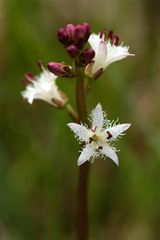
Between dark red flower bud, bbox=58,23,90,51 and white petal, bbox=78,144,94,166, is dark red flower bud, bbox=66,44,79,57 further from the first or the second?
white petal, bbox=78,144,94,166

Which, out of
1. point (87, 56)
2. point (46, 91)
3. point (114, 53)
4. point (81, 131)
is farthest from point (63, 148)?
point (87, 56)

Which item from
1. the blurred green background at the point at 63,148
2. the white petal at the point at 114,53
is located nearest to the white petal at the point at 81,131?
the white petal at the point at 114,53

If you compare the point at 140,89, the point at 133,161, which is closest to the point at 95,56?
the point at 133,161

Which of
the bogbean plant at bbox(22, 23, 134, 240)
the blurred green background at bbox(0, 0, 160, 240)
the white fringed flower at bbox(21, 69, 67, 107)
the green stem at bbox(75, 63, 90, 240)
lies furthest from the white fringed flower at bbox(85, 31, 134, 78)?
the blurred green background at bbox(0, 0, 160, 240)

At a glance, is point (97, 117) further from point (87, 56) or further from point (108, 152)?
point (87, 56)

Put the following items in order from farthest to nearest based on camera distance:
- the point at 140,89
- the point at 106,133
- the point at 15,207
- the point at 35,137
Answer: the point at 140,89
the point at 35,137
the point at 15,207
the point at 106,133

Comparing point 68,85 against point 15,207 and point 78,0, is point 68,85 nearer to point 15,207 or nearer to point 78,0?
point 15,207

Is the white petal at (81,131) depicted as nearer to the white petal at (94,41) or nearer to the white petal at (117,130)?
the white petal at (117,130)
